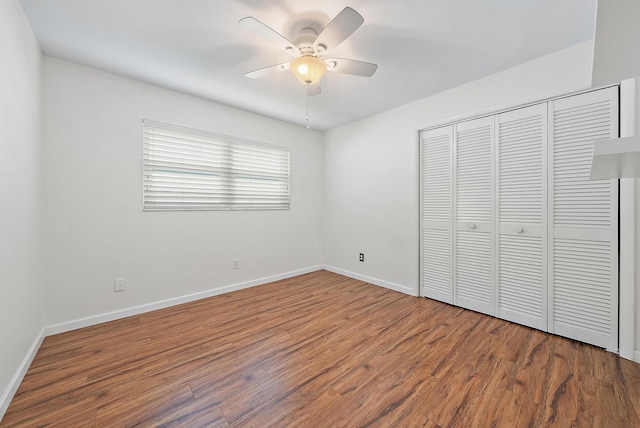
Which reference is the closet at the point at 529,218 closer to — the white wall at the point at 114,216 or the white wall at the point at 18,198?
the white wall at the point at 114,216

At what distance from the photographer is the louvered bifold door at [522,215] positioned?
7.25 ft

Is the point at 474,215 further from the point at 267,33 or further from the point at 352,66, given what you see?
the point at 267,33

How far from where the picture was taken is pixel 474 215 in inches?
104

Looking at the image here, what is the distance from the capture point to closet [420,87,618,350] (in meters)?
1.95

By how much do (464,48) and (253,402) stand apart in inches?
114

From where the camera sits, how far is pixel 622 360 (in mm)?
1774

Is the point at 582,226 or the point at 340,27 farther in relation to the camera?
the point at 582,226

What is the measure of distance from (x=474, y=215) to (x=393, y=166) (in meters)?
1.12

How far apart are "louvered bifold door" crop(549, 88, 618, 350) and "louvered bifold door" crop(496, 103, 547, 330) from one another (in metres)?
0.07

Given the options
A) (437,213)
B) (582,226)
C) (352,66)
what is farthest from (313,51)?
(582,226)

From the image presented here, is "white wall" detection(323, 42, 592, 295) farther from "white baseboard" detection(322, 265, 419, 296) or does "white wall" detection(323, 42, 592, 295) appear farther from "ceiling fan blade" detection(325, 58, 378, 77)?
"ceiling fan blade" detection(325, 58, 378, 77)

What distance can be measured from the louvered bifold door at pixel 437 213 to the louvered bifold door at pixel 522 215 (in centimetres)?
47

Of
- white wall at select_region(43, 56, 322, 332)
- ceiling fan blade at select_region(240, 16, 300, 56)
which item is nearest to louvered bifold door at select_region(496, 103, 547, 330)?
ceiling fan blade at select_region(240, 16, 300, 56)

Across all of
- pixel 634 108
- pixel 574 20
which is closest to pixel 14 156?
pixel 574 20
